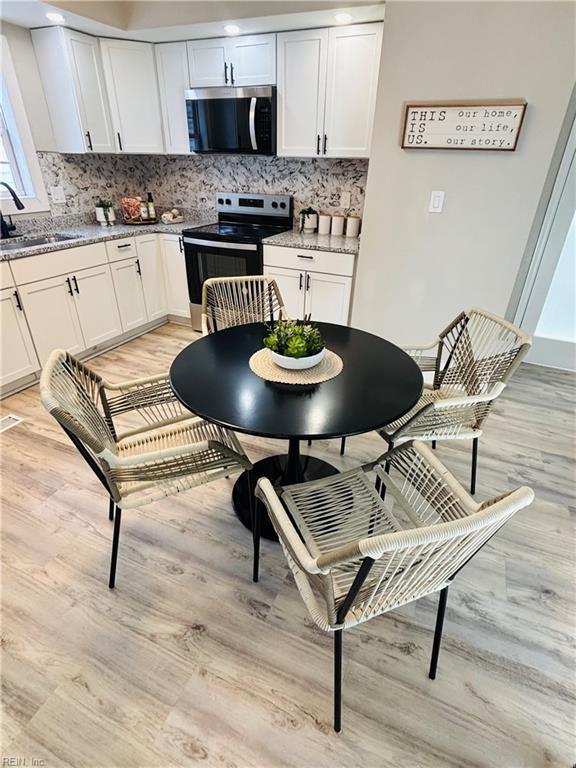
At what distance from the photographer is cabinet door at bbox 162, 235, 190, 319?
3.60 metres

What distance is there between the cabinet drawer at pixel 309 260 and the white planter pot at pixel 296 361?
62.8 inches

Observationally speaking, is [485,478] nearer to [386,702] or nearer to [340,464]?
[340,464]

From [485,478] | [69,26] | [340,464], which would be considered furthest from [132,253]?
[485,478]

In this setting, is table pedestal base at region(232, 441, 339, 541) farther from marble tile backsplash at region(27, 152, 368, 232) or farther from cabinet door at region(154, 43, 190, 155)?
cabinet door at region(154, 43, 190, 155)

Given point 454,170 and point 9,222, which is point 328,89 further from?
point 9,222

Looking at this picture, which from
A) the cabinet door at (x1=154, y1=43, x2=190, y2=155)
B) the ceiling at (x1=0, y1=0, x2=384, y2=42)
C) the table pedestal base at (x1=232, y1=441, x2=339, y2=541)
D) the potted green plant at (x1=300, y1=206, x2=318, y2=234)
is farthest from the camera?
the potted green plant at (x1=300, y1=206, x2=318, y2=234)

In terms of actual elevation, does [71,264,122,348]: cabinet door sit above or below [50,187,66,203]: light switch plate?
below

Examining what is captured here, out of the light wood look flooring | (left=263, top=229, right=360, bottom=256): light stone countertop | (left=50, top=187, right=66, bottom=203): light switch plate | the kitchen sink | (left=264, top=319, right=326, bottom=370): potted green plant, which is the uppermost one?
(left=50, top=187, right=66, bottom=203): light switch plate

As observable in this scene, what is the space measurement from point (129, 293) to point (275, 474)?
235 cm

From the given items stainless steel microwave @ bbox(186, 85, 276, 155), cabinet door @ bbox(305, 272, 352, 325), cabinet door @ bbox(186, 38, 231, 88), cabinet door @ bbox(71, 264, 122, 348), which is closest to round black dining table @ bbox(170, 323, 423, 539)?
cabinet door @ bbox(305, 272, 352, 325)

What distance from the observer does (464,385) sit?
191 cm

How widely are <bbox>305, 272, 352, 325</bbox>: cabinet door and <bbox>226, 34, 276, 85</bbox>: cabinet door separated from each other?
1.47 m

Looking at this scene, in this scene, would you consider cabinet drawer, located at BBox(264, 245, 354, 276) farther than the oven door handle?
No

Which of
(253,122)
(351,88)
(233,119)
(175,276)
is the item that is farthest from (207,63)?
(175,276)
